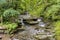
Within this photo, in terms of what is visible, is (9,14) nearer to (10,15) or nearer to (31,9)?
(10,15)

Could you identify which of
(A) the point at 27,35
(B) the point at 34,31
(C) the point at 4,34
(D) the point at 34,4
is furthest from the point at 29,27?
(D) the point at 34,4

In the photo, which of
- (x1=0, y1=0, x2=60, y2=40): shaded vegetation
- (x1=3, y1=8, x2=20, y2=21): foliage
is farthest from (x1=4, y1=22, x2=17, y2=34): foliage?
(x1=3, y1=8, x2=20, y2=21): foliage

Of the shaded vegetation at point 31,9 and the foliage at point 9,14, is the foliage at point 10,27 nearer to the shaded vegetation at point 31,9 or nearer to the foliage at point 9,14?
the shaded vegetation at point 31,9

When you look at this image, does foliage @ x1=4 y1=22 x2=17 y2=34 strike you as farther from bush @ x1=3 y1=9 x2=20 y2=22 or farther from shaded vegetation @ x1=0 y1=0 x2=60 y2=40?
bush @ x1=3 y1=9 x2=20 y2=22

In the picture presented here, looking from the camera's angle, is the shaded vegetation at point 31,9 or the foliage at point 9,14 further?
the shaded vegetation at point 31,9

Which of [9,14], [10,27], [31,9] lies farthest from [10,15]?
[31,9]

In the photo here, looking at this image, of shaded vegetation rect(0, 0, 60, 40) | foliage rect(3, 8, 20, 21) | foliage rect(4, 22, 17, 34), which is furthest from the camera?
shaded vegetation rect(0, 0, 60, 40)

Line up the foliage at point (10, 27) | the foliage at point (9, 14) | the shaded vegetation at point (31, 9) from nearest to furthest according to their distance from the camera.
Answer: the foliage at point (10, 27) < the foliage at point (9, 14) < the shaded vegetation at point (31, 9)

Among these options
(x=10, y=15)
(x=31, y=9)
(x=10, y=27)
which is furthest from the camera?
(x=31, y=9)

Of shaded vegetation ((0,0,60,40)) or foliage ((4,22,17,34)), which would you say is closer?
foliage ((4,22,17,34))

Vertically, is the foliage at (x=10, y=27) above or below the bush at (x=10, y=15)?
below

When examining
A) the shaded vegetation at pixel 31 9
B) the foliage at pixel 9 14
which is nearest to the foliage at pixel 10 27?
the shaded vegetation at pixel 31 9

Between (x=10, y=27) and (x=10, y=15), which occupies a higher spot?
(x=10, y=15)

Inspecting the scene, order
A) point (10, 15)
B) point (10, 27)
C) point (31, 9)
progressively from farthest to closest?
1. point (31, 9)
2. point (10, 15)
3. point (10, 27)
